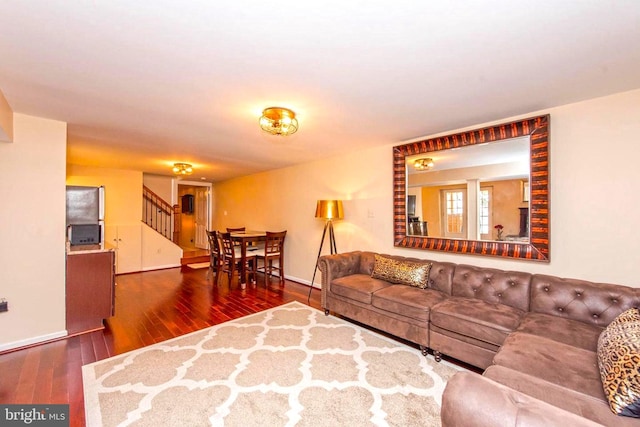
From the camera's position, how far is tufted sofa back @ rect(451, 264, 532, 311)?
2377mm

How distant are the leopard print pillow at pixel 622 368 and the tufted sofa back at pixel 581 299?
679 millimetres

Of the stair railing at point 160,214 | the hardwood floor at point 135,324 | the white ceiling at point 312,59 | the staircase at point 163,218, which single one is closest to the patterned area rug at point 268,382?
the hardwood floor at point 135,324

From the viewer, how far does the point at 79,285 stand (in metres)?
2.89

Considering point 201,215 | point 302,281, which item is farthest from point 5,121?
point 201,215

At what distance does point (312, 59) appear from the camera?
1660 mm

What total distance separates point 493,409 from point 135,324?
138 inches

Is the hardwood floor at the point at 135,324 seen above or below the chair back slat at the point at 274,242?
below

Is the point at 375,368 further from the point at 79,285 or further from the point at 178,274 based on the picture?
the point at 178,274

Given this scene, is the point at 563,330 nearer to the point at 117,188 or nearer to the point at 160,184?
the point at 117,188

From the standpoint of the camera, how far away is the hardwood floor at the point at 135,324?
6.34ft

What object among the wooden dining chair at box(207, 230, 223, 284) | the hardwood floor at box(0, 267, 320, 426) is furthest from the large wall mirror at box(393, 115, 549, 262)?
the wooden dining chair at box(207, 230, 223, 284)

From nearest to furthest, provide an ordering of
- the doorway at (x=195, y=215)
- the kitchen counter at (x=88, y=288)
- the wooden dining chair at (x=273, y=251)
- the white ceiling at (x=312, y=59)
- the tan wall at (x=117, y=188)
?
the white ceiling at (x=312, y=59) → the kitchen counter at (x=88, y=288) → the wooden dining chair at (x=273, y=251) → the tan wall at (x=117, y=188) → the doorway at (x=195, y=215)

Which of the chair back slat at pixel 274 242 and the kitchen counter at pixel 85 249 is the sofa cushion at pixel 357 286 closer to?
the chair back slat at pixel 274 242

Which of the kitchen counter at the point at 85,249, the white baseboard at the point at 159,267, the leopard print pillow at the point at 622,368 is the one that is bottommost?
the white baseboard at the point at 159,267
